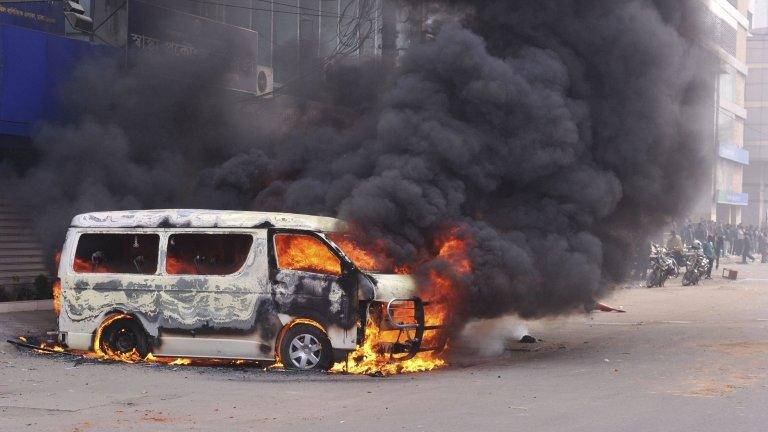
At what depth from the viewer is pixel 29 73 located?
1605 centimetres

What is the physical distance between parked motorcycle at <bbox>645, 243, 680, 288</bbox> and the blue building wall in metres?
15.8

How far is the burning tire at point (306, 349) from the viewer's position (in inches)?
398

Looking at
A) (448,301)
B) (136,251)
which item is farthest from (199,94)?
(448,301)

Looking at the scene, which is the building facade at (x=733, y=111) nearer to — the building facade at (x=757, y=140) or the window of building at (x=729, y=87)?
the window of building at (x=729, y=87)

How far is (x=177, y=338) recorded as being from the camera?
10695 millimetres

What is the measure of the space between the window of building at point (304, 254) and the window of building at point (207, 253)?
1.15ft

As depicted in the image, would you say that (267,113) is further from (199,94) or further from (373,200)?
(373,200)

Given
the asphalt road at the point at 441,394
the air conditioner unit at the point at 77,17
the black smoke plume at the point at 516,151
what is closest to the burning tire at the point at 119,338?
the asphalt road at the point at 441,394

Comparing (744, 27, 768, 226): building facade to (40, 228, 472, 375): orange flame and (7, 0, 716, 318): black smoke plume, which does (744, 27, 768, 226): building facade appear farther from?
(40, 228, 472, 375): orange flame

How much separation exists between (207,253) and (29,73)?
279 inches

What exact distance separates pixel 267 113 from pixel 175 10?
4360 mm

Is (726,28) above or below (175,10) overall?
above

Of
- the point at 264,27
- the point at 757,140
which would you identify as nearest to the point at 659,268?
the point at 264,27

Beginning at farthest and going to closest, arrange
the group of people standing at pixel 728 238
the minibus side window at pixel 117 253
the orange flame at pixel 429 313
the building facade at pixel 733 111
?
the building facade at pixel 733 111 < the group of people standing at pixel 728 238 < the minibus side window at pixel 117 253 < the orange flame at pixel 429 313
